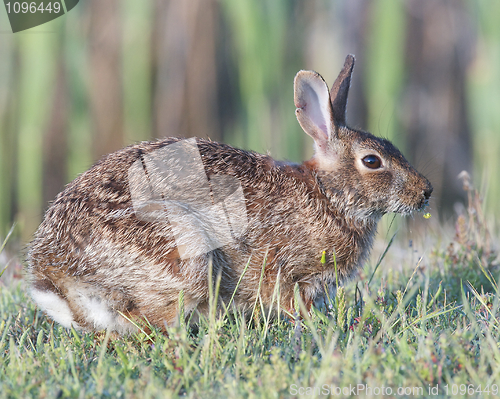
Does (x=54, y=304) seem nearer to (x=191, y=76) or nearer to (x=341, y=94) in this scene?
(x=341, y=94)

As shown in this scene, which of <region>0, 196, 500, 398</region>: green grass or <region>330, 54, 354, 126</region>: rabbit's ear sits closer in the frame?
<region>0, 196, 500, 398</region>: green grass

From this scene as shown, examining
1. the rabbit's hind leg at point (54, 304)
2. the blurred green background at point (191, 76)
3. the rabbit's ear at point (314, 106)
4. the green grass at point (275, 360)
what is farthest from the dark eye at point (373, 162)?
the blurred green background at point (191, 76)

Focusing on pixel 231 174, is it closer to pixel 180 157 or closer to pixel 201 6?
pixel 180 157

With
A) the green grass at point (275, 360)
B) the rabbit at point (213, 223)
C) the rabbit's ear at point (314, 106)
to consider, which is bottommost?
the green grass at point (275, 360)

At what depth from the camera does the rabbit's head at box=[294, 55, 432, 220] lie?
4062 mm

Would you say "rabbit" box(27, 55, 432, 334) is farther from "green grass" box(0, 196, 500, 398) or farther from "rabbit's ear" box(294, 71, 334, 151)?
"green grass" box(0, 196, 500, 398)

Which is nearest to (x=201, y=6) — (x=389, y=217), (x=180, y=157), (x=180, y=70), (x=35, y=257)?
(x=180, y=70)

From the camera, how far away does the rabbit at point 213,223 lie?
3416 mm

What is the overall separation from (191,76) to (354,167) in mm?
4626

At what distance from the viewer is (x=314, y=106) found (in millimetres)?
4184

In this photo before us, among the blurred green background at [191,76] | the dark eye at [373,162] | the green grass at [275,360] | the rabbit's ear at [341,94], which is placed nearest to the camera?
the green grass at [275,360]

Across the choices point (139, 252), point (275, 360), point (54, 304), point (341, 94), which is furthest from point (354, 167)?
point (54, 304)

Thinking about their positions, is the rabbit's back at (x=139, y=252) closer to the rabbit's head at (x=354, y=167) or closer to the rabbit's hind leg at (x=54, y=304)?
the rabbit's hind leg at (x=54, y=304)

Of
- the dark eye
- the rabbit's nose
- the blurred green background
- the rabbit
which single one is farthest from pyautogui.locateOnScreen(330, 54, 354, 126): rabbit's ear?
the blurred green background
